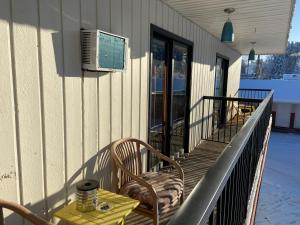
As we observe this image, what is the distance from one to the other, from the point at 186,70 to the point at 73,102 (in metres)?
2.74

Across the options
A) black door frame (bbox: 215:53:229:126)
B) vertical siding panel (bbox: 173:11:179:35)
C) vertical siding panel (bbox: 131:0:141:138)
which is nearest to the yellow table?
vertical siding panel (bbox: 131:0:141:138)

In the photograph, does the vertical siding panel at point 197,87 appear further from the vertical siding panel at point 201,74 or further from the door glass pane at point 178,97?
the door glass pane at point 178,97

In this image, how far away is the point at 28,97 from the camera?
1.45 meters

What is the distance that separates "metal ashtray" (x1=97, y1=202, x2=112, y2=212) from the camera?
1614 millimetres

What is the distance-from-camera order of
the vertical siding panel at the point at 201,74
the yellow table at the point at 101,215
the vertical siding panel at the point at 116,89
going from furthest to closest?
the vertical siding panel at the point at 201,74 < the vertical siding panel at the point at 116,89 < the yellow table at the point at 101,215

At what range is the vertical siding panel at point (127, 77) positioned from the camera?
7.72 feet

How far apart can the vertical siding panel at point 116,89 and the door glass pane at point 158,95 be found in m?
0.77

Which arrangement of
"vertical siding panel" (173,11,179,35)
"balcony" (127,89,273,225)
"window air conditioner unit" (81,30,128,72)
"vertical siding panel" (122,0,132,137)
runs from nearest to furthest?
"balcony" (127,89,273,225), "window air conditioner unit" (81,30,128,72), "vertical siding panel" (122,0,132,137), "vertical siding panel" (173,11,179,35)

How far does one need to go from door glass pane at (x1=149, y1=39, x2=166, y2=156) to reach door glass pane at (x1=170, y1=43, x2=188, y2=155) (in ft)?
0.82

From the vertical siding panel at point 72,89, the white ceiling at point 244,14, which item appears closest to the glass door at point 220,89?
the white ceiling at point 244,14

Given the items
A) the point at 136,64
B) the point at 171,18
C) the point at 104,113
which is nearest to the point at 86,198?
the point at 104,113

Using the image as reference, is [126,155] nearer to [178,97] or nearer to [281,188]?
[178,97]

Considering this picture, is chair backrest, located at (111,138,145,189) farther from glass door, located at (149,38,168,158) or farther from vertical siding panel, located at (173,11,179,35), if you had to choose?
vertical siding panel, located at (173,11,179,35)

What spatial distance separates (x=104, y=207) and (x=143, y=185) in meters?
0.36
